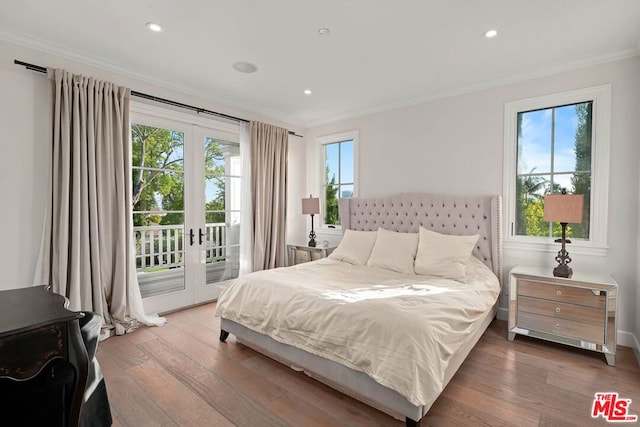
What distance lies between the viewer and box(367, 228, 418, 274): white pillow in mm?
3389

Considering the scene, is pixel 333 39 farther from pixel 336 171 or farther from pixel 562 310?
pixel 562 310

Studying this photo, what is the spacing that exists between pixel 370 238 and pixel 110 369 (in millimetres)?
2860

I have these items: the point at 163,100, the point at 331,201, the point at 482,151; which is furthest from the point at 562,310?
the point at 163,100

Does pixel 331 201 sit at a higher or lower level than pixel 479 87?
lower

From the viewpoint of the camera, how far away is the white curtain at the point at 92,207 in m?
2.77

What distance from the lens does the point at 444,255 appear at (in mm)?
3207

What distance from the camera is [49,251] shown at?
2744 mm

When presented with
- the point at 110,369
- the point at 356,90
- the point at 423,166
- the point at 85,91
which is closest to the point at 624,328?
the point at 423,166

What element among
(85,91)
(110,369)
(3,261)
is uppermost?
(85,91)

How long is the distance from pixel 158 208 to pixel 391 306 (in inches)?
116

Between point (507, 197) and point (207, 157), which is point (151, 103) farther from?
point (507, 197)

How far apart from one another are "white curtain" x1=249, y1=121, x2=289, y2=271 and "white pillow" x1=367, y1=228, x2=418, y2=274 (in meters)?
1.65

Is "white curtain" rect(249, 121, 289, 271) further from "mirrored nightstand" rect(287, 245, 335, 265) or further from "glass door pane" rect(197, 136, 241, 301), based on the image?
"glass door pane" rect(197, 136, 241, 301)

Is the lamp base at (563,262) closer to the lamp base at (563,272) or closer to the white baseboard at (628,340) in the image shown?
the lamp base at (563,272)
